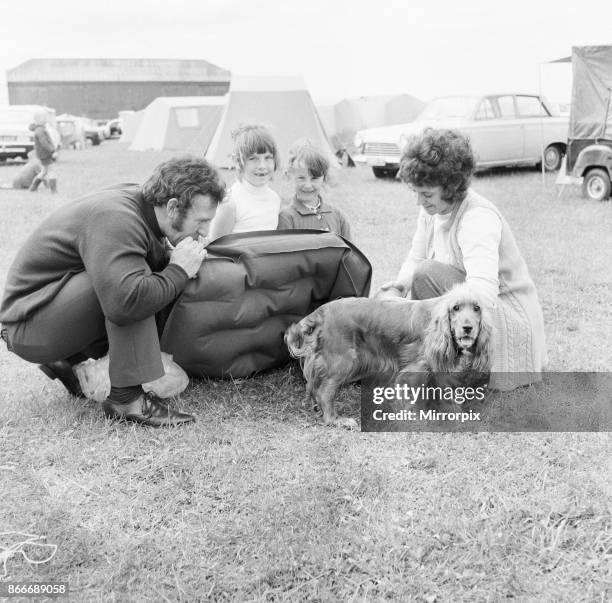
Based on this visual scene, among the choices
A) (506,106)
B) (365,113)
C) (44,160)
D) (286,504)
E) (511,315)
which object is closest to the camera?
(286,504)

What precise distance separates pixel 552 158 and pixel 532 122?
0.81 m

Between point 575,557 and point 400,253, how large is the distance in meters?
4.91

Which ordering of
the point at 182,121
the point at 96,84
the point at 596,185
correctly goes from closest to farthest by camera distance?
1. the point at 596,185
2. the point at 182,121
3. the point at 96,84

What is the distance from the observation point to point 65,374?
3.45 m

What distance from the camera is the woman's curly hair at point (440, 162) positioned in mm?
3287

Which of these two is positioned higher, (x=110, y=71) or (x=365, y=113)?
(x=110, y=71)

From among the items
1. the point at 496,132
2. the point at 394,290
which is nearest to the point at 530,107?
the point at 496,132

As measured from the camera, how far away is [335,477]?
9.32ft

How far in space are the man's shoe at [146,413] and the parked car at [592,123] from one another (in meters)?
8.49

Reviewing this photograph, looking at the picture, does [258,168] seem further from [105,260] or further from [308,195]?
[105,260]

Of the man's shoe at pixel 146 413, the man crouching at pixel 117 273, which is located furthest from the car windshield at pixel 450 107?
the man's shoe at pixel 146 413

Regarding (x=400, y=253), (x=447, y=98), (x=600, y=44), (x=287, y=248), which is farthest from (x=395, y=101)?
(x=287, y=248)

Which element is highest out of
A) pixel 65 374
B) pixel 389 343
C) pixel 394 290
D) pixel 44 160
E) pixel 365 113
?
pixel 365 113

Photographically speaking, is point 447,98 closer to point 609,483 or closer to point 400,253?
point 400,253
